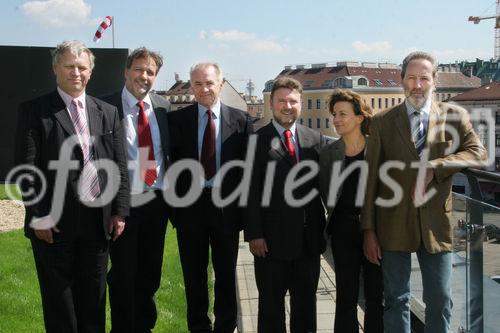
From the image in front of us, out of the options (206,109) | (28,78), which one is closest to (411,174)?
(206,109)

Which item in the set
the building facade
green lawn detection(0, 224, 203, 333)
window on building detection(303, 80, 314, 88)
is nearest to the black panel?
green lawn detection(0, 224, 203, 333)

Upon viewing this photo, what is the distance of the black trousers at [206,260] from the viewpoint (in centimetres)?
387

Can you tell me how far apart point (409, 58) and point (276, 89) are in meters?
0.79

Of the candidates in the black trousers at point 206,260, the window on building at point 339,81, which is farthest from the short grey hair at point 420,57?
the window on building at point 339,81

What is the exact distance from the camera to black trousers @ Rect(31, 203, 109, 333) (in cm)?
329

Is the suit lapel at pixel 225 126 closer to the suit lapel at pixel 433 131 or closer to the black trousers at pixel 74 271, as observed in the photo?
the black trousers at pixel 74 271

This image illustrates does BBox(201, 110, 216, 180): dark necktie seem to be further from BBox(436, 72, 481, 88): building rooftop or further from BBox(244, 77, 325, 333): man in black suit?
BBox(436, 72, 481, 88): building rooftop

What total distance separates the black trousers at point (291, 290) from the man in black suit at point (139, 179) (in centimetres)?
77

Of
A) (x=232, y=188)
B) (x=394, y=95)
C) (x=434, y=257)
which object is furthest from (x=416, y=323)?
(x=394, y=95)

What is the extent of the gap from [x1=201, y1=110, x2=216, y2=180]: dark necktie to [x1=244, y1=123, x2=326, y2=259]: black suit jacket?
399 millimetres

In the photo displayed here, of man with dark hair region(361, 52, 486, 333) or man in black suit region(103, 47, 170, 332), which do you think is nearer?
man with dark hair region(361, 52, 486, 333)

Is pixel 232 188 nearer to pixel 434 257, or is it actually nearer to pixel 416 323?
pixel 434 257

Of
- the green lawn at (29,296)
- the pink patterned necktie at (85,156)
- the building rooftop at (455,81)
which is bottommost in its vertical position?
the green lawn at (29,296)

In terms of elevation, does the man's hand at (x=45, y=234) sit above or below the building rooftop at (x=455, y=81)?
below
